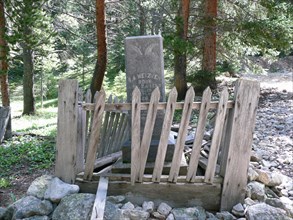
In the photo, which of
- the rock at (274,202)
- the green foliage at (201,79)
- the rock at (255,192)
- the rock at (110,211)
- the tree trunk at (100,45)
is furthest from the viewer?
the green foliage at (201,79)

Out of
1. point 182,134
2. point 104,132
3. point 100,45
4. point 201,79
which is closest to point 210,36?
point 201,79

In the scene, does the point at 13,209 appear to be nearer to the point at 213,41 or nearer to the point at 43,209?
the point at 43,209

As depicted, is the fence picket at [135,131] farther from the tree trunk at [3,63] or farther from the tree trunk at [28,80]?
the tree trunk at [28,80]

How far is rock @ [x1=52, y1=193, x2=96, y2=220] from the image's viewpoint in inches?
129

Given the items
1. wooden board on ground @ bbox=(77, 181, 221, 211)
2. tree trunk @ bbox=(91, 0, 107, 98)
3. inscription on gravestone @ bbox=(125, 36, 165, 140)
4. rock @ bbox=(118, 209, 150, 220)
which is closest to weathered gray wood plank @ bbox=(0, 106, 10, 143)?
tree trunk @ bbox=(91, 0, 107, 98)

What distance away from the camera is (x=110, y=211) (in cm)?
332

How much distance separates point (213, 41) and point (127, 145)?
991 centimetres

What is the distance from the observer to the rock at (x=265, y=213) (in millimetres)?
3416

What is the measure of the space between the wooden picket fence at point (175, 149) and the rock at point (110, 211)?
1.41 feet

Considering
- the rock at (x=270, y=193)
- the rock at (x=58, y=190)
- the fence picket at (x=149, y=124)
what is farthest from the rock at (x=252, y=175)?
the rock at (x=58, y=190)

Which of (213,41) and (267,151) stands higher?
(213,41)

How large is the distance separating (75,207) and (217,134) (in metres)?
1.73

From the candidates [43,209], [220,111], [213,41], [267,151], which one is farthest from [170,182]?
[213,41]

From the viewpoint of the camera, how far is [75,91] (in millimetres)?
3641
